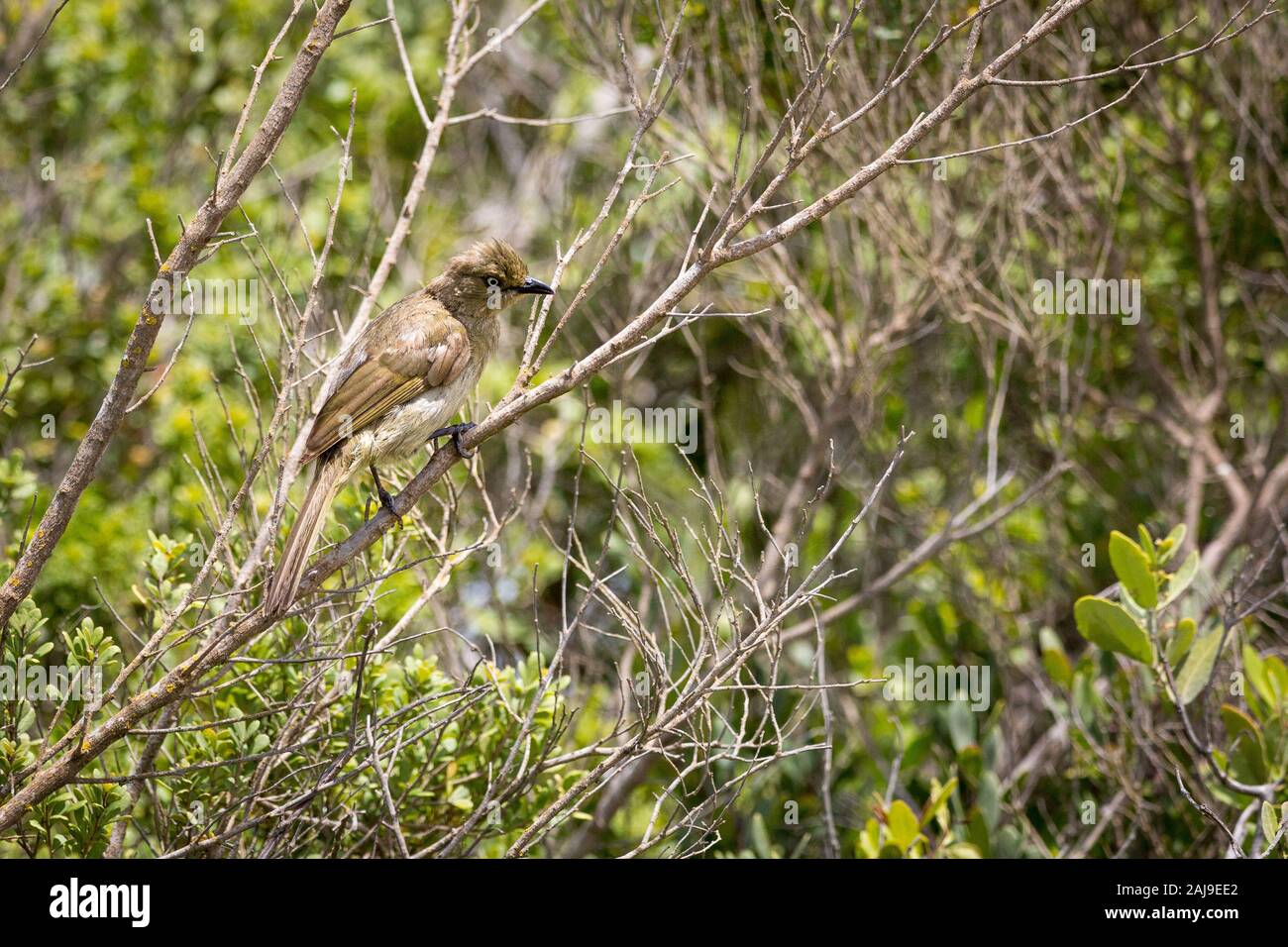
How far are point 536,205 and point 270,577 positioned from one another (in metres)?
5.25

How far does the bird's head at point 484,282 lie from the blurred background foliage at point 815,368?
335mm

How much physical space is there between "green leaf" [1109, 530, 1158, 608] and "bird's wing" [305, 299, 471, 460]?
227 cm

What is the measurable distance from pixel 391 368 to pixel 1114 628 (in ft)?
8.47

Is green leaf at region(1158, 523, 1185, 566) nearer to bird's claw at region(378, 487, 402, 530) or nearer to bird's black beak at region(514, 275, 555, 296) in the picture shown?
bird's black beak at region(514, 275, 555, 296)

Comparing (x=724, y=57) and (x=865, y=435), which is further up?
(x=724, y=57)

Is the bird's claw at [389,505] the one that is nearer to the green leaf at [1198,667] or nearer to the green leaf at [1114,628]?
the green leaf at [1114,628]

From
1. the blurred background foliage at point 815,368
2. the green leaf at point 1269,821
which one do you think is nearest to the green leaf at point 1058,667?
the blurred background foliage at point 815,368

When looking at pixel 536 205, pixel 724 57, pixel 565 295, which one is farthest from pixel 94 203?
pixel 724 57

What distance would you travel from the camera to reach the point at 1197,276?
22.1 ft

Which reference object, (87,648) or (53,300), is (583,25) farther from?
(87,648)

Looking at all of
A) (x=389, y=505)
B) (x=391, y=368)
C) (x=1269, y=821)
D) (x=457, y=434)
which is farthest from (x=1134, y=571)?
(x=391, y=368)

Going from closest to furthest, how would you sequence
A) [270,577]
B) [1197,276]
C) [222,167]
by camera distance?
[222,167], [270,577], [1197,276]

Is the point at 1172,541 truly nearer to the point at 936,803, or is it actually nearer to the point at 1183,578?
the point at 1183,578

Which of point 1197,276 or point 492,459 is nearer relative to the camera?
point 1197,276
